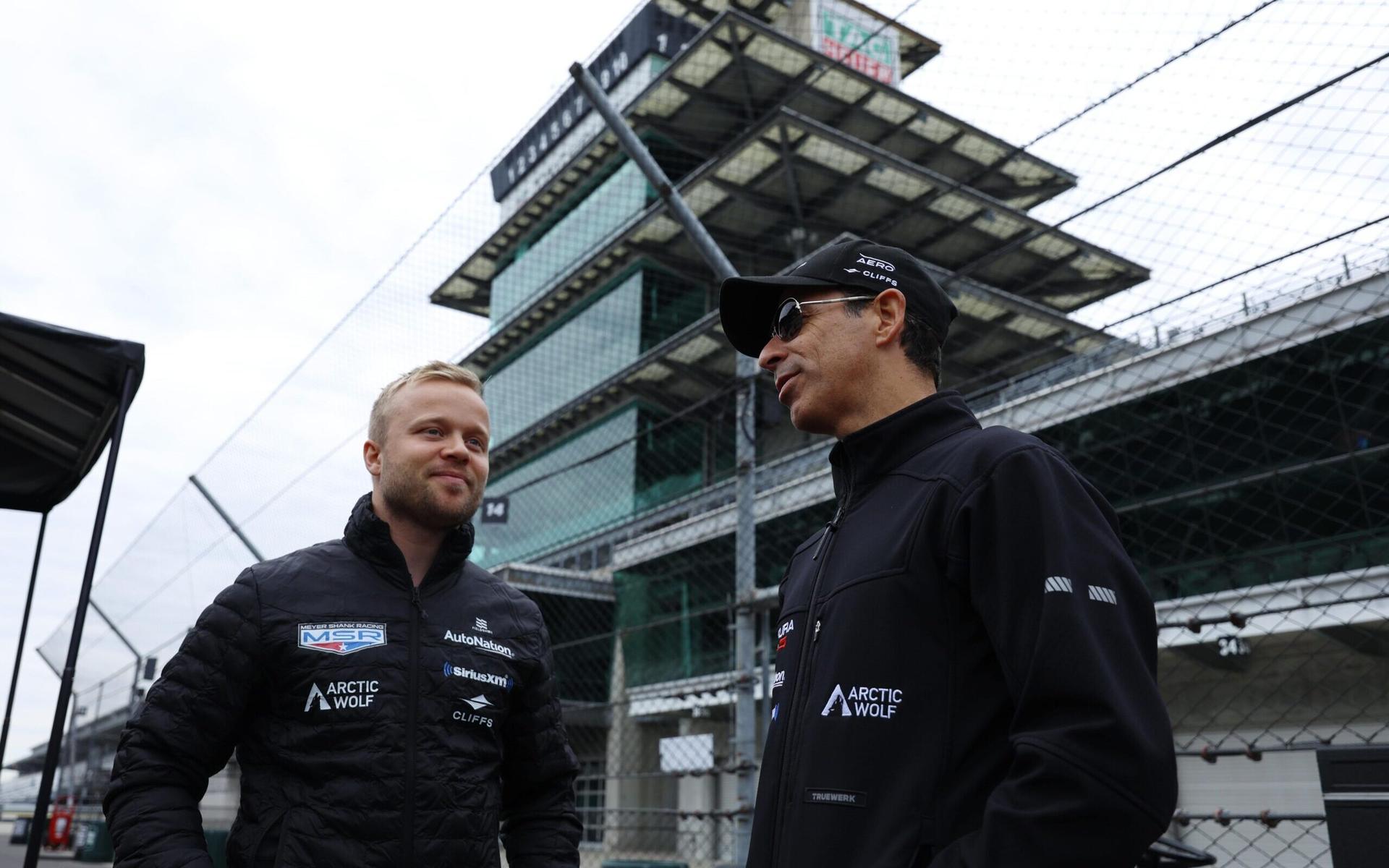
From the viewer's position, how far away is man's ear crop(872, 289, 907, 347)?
1.84 metres

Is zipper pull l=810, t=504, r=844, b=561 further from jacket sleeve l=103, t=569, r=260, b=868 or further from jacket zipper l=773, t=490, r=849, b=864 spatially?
jacket sleeve l=103, t=569, r=260, b=868

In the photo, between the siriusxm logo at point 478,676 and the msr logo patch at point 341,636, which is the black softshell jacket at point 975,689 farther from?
the msr logo patch at point 341,636

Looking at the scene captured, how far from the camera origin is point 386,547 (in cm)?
227

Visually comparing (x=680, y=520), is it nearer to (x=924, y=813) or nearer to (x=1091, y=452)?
(x=1091, y=452)

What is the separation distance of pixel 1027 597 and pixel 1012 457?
0.71 feet

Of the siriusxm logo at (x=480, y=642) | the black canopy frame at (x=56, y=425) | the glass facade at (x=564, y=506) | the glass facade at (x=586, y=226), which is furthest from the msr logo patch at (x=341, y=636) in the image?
the glass facade at (x=586, y=226)

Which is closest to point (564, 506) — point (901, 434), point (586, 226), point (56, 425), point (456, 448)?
point (56, 425)

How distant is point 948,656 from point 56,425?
4005mm

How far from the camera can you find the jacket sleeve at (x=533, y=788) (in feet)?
7.68

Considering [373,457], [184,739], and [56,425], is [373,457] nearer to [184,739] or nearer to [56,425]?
[184,739]

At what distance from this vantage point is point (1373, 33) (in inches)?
195

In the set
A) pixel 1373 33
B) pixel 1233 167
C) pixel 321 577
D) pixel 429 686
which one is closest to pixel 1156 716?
pixel 429 686

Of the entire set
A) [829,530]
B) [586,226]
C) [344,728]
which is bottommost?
[344,728]

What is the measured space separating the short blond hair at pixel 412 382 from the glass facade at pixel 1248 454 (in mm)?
8995
